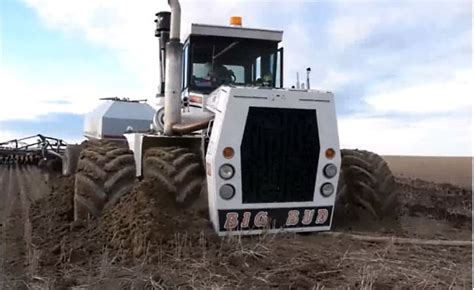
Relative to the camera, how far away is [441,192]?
1486 centimetres

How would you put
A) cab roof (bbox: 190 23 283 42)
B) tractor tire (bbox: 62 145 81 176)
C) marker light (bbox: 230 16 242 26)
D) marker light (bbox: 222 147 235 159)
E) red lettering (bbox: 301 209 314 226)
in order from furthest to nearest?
tractor tire (bbox: 62 145 81 176)
marker light (bbox: 230 16 242 26)
cab roof (bbox: 190 23 283 42)
red lettering (bbox: 301 209 314 226)
marker light (bbox: 222 147 235 159)

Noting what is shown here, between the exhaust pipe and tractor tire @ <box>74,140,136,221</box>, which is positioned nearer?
tractor tire @ <box>74,140,136,221</box>

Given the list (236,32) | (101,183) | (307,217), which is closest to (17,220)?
(101,183)

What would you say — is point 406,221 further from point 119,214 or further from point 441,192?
A: point 441,192

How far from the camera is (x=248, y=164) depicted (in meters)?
5.98

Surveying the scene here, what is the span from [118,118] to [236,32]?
5.90 m

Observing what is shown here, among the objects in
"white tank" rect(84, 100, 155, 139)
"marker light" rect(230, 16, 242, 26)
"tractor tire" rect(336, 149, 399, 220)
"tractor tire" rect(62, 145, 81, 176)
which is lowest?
"tractor tire" rect(336, 149, 399, 220)

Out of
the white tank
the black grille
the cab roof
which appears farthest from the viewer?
the white tank

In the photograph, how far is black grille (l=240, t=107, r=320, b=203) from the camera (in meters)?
5.97

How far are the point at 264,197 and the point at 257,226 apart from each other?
32 centimetres

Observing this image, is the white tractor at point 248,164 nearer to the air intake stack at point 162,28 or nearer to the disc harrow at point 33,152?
the air intake stack at point 162,28

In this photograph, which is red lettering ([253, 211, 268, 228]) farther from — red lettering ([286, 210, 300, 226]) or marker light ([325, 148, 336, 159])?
marker light ([325, 148, 336, 159])

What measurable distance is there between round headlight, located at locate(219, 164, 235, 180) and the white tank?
6773 mm

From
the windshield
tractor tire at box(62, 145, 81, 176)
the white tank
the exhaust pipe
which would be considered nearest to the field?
the exhaust pipe
